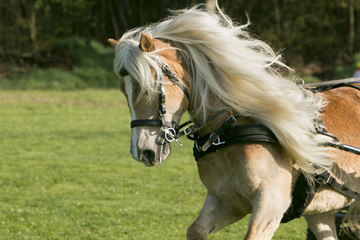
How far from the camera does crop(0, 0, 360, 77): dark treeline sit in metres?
32.0

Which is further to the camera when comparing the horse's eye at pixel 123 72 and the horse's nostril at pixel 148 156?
the horse's eye at pixel 123 72

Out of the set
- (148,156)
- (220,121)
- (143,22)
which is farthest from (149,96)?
(143,22)

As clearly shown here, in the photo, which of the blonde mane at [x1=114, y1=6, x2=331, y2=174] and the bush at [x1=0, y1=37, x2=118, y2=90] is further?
the bush at [x1=0, y1=37, x2=118, y2=90]

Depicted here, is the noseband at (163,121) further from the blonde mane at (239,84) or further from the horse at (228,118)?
the blonde mane at (239,84)

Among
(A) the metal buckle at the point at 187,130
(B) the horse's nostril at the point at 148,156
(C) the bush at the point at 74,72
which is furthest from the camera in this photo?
(C) the bush at the point at 74,72

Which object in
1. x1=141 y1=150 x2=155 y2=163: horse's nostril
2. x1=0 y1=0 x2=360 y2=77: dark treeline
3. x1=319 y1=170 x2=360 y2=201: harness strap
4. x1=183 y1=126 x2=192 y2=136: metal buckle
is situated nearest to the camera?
x1=141 y1=150 x2=155 y2=163: horse's nostril

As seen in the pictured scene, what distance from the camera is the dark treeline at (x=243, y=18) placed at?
105 feet

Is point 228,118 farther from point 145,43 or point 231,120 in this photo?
point 145,43

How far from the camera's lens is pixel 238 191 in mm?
3795

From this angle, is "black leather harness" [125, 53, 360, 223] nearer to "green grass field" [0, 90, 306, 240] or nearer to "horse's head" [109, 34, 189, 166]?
"horse's head" [109, 34, 189, 166]

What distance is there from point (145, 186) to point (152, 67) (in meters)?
5.47

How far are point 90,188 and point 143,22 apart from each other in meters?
23.1

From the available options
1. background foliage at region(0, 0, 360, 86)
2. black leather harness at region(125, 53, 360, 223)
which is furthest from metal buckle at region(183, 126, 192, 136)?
background foliage at region(0, 0, 360, 86)

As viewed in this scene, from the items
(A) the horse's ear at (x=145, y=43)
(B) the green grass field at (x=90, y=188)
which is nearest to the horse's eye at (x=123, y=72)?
(A) the horse's ear at (x=145, y=43)
